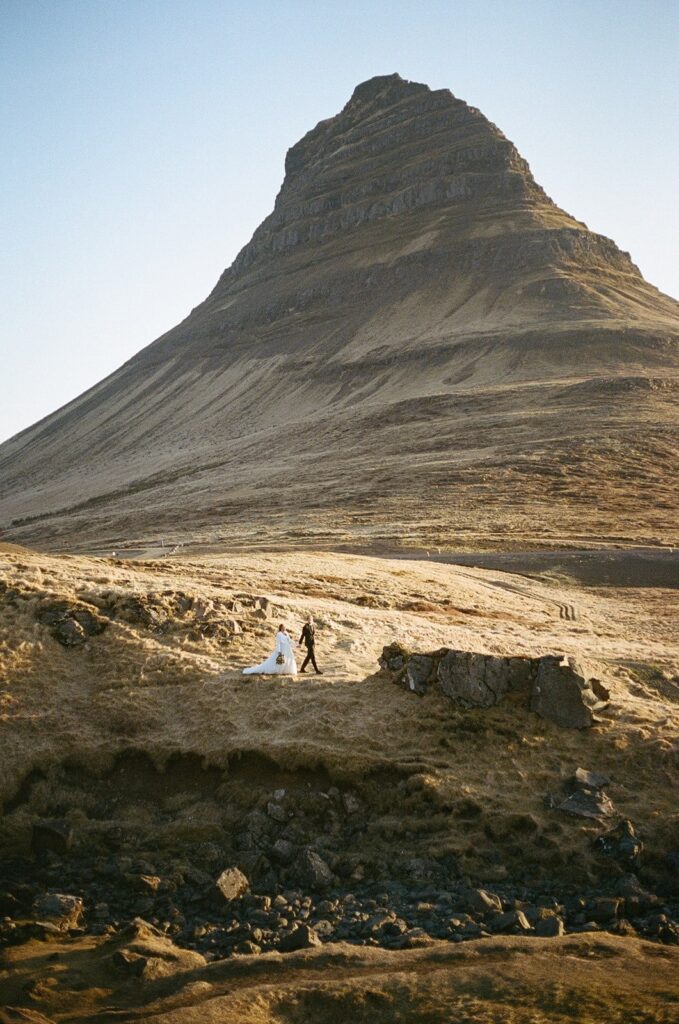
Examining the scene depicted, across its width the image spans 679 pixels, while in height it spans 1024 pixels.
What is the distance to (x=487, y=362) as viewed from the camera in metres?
103

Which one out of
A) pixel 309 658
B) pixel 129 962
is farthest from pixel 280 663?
pixel 129 962

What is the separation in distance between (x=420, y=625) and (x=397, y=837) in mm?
11834

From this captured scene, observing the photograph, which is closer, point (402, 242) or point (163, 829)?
point (163, 829)

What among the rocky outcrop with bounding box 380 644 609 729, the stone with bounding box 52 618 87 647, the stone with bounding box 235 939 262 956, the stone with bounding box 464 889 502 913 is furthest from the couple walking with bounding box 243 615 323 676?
the stone with bounding box 235 939 262 956

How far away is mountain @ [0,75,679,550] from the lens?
60875 mm

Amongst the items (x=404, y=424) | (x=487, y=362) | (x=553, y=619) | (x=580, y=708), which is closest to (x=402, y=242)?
(x=487, y=362)

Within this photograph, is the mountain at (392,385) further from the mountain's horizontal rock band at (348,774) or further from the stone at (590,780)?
the stone at (590,780)

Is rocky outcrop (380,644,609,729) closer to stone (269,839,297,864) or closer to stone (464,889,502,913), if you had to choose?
stone (269,839,297,864)

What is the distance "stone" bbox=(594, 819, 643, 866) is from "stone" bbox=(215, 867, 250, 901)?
5.74m

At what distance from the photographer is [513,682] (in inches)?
670

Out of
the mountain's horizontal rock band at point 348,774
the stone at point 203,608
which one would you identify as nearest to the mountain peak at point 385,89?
the mountain's horizontal rock band at point 348,774

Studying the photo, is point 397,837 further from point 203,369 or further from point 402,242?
point 402,242

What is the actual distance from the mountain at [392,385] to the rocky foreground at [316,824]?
103ft

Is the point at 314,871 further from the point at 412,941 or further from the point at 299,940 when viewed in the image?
the point at 412,941
